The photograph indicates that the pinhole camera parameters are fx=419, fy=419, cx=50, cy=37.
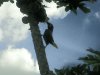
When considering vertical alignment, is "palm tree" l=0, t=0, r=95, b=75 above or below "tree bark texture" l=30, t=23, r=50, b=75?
above

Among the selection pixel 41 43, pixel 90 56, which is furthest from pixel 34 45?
pixel 90 56

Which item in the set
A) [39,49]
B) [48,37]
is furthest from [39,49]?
[48,37]

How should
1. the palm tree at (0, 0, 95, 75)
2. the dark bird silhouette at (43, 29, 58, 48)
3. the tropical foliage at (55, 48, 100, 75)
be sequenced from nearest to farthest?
the palm tree at (0, 0, 95, 75)
the dark bird silhouette at (43, 29, 58, 48)
the tropical foliage at (55, 48, 100, 75)

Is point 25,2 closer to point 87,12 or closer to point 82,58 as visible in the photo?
point 87,12

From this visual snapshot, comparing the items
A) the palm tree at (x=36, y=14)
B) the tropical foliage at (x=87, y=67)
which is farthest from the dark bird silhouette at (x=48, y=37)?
the tropical foliage at (x=87, y=67)

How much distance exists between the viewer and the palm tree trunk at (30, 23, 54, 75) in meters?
22.9

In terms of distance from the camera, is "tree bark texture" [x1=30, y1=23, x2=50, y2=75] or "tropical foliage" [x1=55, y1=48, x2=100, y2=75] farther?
"tropical foliage" [x1=55, y1=48, x2=100, y2=75]

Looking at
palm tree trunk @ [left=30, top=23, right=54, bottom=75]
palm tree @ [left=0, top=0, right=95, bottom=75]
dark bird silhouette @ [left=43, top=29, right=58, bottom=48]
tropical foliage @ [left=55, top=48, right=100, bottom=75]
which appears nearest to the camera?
palm tree trunk @ [left=30, top=23, right=54, bottom=75]

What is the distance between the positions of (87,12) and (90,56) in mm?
7047

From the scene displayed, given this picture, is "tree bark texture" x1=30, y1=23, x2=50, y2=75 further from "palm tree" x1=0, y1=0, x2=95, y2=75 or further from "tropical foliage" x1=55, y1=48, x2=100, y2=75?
"tropical foliage" x1=55, y1=48, x2=100, y2=75

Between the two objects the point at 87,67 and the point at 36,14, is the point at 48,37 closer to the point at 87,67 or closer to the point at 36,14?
the point at 36,14

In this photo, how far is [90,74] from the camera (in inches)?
1104

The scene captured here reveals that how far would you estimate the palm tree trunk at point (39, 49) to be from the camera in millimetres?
22938

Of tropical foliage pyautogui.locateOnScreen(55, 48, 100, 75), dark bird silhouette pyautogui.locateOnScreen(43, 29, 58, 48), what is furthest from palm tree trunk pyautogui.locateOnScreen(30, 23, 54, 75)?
tropical foliage pyautogui.locateOnScreen(55, 48, 100, 75)
